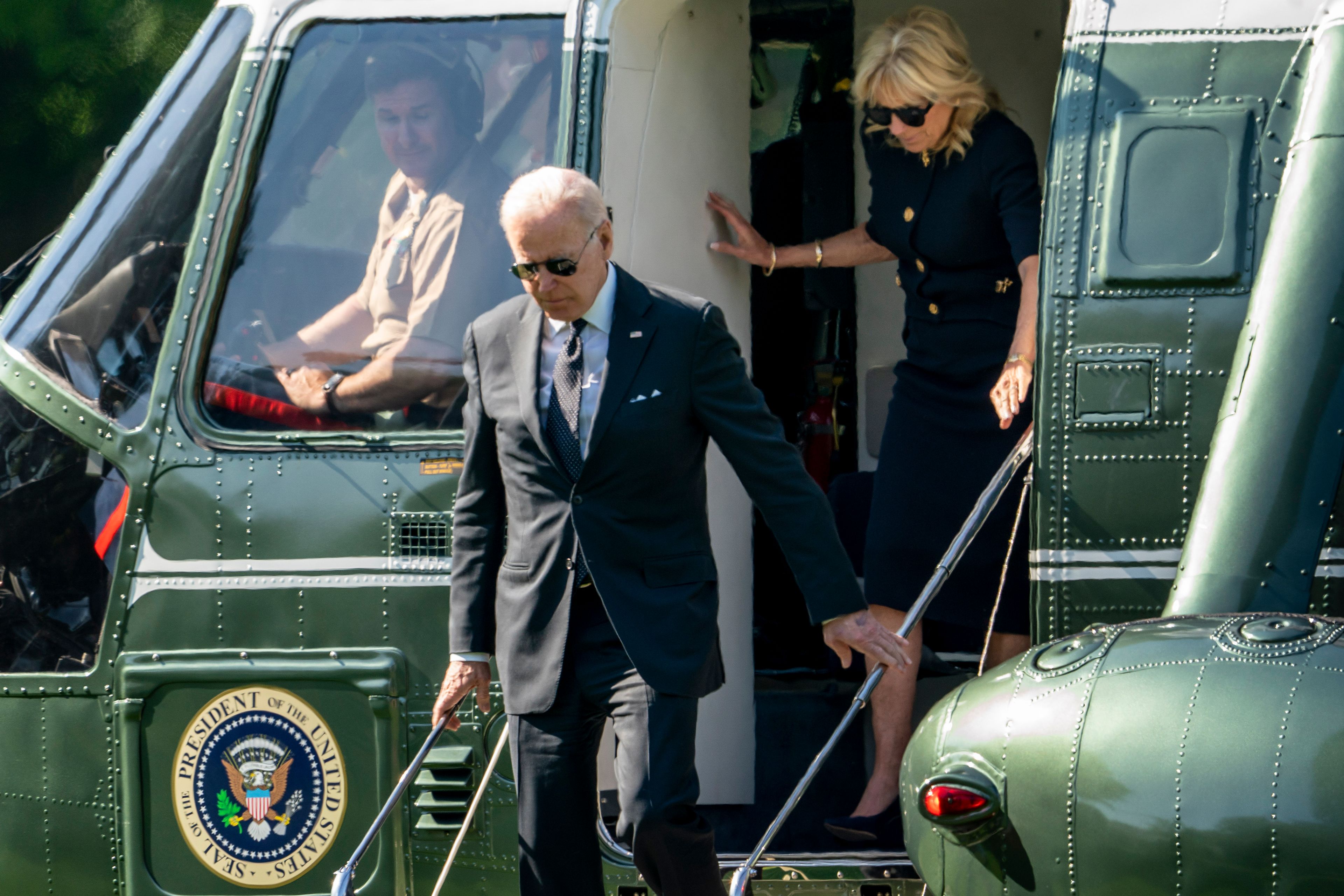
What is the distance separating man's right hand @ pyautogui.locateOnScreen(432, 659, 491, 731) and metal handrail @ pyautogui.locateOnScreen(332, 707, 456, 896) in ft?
0.05

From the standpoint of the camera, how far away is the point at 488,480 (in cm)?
316

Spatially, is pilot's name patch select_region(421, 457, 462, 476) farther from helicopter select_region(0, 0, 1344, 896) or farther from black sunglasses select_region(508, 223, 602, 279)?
black sunglasses select_region(508, 223, 602, 279)

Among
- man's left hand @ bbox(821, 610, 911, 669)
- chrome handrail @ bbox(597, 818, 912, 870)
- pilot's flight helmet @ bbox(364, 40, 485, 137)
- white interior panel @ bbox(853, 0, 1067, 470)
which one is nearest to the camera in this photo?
man's left hand @ bbox(821, 610, 911, 669)

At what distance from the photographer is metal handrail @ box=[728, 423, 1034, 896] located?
123 inches

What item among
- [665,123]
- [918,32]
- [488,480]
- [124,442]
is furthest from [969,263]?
[124,442]

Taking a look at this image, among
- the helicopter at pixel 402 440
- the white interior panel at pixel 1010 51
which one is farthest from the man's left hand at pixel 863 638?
the white interior panel at pixel 1010 51

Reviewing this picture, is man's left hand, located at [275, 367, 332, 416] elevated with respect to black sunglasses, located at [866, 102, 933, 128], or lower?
lower

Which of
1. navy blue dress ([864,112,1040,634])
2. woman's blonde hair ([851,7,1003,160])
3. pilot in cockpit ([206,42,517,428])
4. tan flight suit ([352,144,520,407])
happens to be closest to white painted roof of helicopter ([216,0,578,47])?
pilot in cockpit ([206,42,517,428])

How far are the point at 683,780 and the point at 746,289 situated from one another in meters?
2.08

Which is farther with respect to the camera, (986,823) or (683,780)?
(683,780)

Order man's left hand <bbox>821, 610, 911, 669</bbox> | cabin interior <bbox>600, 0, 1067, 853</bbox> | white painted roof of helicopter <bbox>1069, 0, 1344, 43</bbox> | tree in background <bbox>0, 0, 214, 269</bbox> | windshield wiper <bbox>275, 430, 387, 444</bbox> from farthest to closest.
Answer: tree in background <bbox>0, 0, 214, 269</bbox> → cabin interior <bbox>600, 0, 1067, 853</bbox> → windshield wiper <bbox>275, 430, 387, 444</bbox> → white painted roof of helicopter <bbox>1069, 0, 1344, 43</bbox> → man's left hand <bbox>821, 610, 911, 669</bbox>

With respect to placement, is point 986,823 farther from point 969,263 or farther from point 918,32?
point 918,32

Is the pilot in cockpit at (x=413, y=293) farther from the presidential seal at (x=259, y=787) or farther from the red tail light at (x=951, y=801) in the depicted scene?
the red tail light at (x=951, y=801)

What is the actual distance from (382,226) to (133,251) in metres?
0.67
